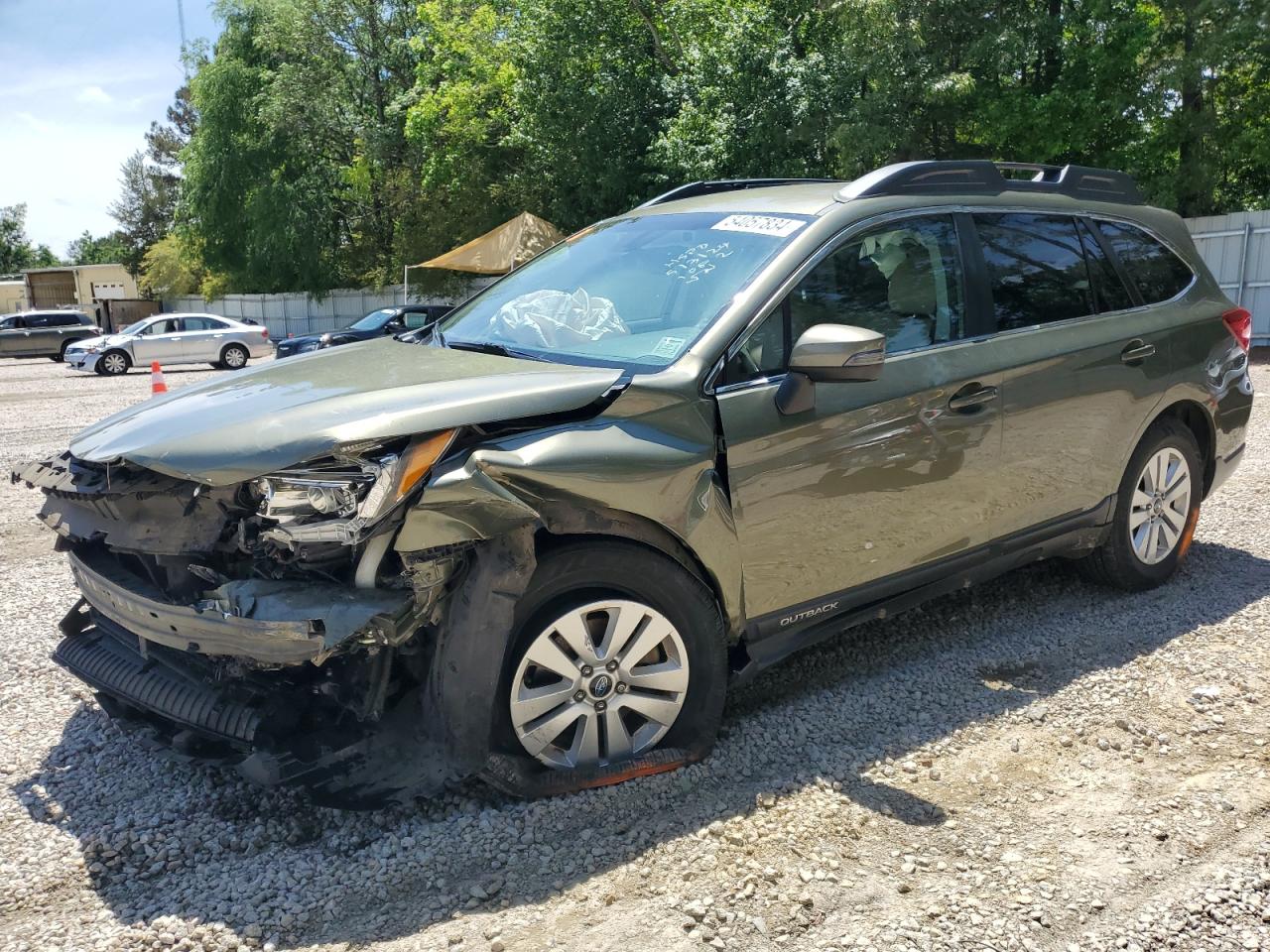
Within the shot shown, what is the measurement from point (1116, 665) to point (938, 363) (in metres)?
1.51

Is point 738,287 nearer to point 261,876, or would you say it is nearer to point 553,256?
point 553,256

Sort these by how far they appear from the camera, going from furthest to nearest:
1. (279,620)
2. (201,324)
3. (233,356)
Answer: (233,356) → (201,324) → (279,620)

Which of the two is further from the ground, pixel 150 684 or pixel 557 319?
pixel 557 319

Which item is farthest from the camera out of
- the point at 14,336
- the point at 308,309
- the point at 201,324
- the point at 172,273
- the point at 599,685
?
the point at 172,273

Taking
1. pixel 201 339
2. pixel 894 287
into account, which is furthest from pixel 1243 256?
pixel 201 339

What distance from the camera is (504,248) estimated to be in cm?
2303

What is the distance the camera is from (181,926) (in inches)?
103

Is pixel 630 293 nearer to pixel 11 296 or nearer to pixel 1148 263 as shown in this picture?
pixel 1148 263

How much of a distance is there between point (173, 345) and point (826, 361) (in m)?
25.1

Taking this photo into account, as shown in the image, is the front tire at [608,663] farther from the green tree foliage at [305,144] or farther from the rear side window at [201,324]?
the green tree foliage at [305,144]

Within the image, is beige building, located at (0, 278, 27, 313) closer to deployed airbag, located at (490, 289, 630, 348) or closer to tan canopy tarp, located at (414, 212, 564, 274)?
tan canopy tarp, located at (414, 212, 564, 274)

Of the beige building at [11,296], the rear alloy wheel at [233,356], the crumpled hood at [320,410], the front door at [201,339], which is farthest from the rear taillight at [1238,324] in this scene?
the beige building at [11,296]

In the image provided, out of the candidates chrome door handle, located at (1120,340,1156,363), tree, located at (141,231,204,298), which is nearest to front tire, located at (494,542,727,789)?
chrome door handle, located at (1120,340,1156,363)

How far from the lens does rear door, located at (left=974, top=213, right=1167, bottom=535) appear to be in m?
4.16
